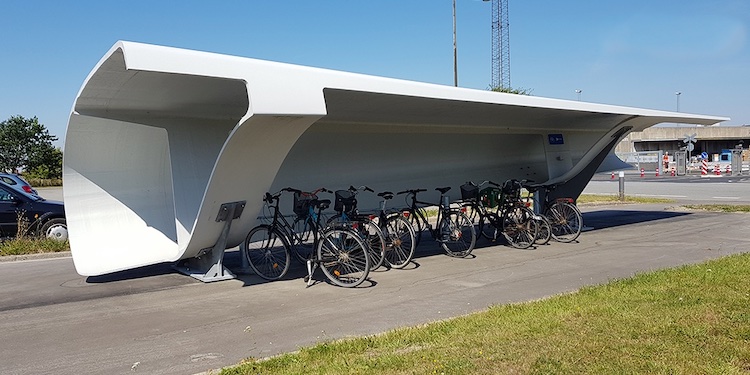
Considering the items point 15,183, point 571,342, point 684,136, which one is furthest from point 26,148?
Answer: point 684,136

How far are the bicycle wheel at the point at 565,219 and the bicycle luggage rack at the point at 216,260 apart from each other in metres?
6.21

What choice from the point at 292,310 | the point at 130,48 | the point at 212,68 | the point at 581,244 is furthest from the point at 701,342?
the point at 581,244

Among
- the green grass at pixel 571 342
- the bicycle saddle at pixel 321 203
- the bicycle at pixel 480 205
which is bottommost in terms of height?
the green grass at pixel 571 342

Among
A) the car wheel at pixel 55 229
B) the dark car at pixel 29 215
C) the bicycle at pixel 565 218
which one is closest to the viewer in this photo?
the bicycle at pixel 565 218

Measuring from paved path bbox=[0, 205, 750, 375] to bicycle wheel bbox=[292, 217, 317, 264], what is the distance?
0.34 metres

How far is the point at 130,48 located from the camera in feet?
19.6

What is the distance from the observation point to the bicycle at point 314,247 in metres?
7.89

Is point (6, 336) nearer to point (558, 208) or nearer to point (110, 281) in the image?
point (110, 281)

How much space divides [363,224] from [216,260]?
2.04 metres

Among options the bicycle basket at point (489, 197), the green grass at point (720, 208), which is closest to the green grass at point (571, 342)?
the bicycle basket at point (489, 197)

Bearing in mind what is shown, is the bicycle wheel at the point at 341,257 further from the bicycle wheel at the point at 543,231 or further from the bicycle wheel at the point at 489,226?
the bicycle wheel at the point at 543,231

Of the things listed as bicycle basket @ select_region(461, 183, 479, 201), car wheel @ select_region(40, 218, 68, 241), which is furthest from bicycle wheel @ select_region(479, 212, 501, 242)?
car wheel @ select_region(40, 218, 68, 241)

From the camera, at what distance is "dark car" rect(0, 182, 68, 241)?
13.0 m

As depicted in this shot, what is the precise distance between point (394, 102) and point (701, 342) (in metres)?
5.44
